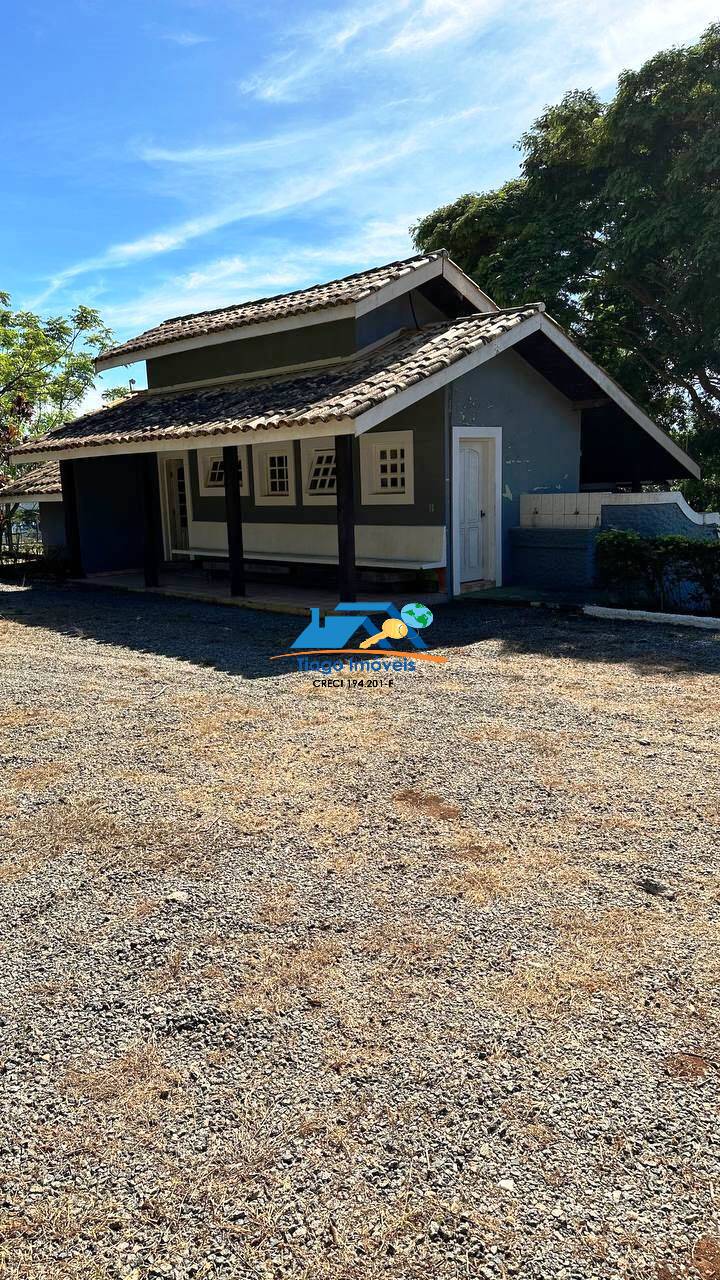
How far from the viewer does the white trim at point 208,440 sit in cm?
996

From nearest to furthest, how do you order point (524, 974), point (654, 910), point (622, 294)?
point (524, 974) → point (654, 910) → point (622, 294)

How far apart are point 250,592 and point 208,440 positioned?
297cm

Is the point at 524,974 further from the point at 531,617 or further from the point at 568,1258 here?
the point at 531,617

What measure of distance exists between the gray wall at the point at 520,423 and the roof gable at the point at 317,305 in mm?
1411

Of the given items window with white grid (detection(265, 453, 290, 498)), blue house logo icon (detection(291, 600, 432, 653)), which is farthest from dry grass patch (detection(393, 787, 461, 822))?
window with white grid (detection(265, 453, 290, 498))

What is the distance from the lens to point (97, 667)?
8.79 m

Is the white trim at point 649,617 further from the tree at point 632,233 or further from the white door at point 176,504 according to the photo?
the white door at point 176,504

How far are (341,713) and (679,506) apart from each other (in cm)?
869

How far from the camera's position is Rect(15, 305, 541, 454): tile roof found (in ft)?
33.8

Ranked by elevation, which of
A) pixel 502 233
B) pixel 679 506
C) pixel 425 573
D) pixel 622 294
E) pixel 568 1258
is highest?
pixel 502 233

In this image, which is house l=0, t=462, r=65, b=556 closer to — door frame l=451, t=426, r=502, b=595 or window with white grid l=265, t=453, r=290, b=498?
window with white grid l=265, t=453, r=290, b=498

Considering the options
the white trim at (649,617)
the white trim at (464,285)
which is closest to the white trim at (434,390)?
the white trim at (464,285)

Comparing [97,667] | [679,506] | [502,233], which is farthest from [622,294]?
[97,667]

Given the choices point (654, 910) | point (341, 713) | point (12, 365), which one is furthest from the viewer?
point (12, 365)
